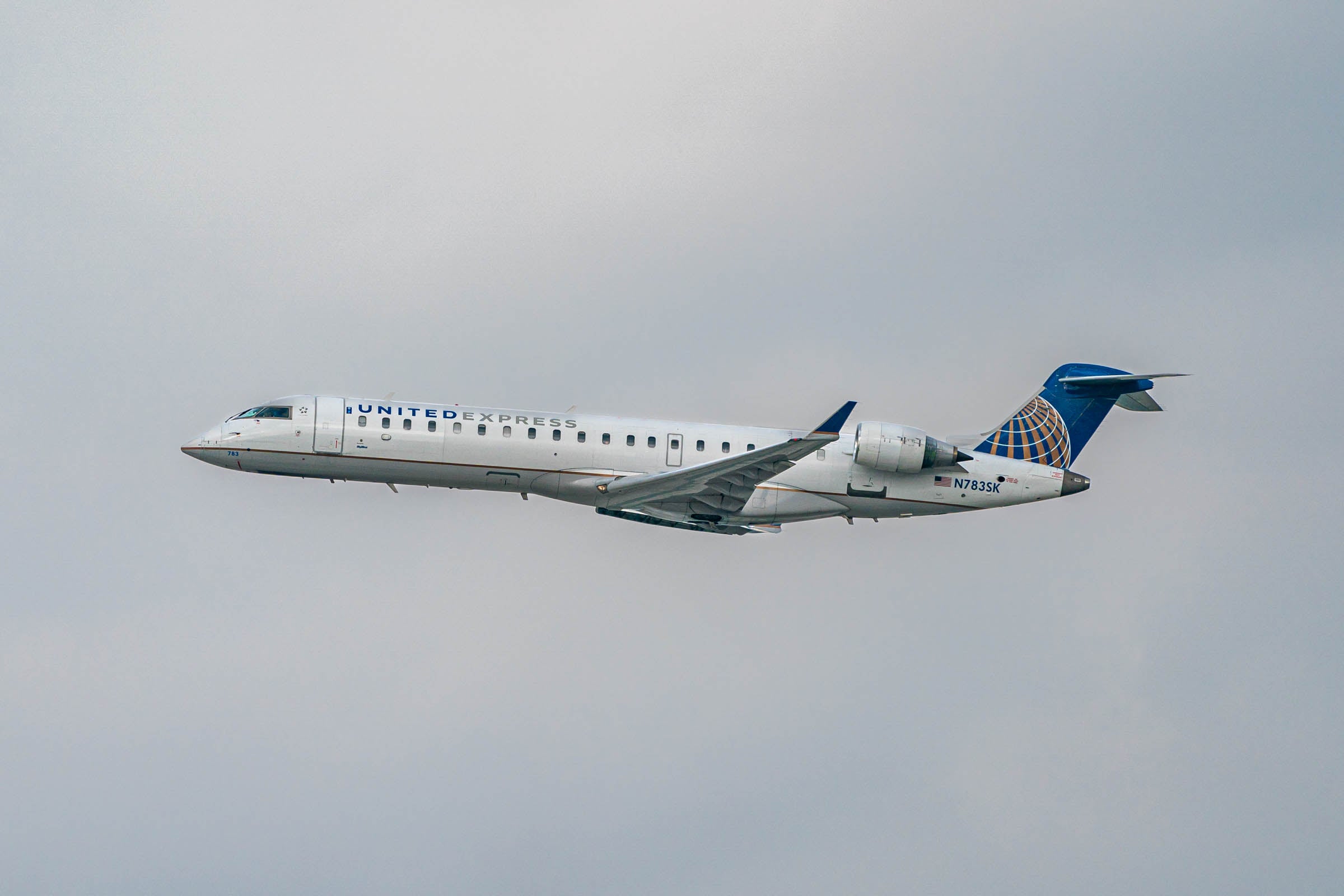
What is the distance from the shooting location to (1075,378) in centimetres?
5606

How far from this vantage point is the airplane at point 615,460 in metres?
50.4

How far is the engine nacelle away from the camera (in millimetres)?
51562

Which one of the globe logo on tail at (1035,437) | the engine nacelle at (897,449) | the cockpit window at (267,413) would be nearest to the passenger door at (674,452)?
the engine nacelle at (897,449)

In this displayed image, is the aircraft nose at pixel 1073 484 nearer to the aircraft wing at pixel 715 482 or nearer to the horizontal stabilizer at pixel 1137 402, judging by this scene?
the horizontal stabilizer at pixel 1137 402

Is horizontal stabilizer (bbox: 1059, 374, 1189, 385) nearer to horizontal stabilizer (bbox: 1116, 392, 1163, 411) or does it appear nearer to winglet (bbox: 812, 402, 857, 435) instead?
horizontal stabilizer (bbox: 1116, 392, 1163, 411)

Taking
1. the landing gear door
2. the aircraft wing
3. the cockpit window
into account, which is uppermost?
the cockpit window

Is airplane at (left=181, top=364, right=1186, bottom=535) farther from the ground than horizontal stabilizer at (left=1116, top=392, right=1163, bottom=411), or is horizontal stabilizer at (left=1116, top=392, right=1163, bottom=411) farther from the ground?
horizontal stabilizer at (left=1116, top=392, right=1163, bottom=411)

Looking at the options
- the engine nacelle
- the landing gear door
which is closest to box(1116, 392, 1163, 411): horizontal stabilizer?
the engine nacelle

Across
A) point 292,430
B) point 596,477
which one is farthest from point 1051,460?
point 292,430

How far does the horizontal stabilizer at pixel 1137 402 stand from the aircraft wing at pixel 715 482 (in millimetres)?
12773

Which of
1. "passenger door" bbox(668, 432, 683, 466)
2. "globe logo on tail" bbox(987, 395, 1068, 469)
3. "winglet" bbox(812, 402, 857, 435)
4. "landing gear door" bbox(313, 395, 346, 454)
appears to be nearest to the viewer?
"winglet" bbox(812, 402, 857, 435)

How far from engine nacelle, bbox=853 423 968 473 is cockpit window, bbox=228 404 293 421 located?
16866 millimetres

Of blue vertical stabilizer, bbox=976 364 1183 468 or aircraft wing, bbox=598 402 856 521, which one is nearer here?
aircraft wing, bbox=598 402 856 521

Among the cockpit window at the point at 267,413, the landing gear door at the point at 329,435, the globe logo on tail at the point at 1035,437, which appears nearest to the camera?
the landing gear door at the point at 329,435
